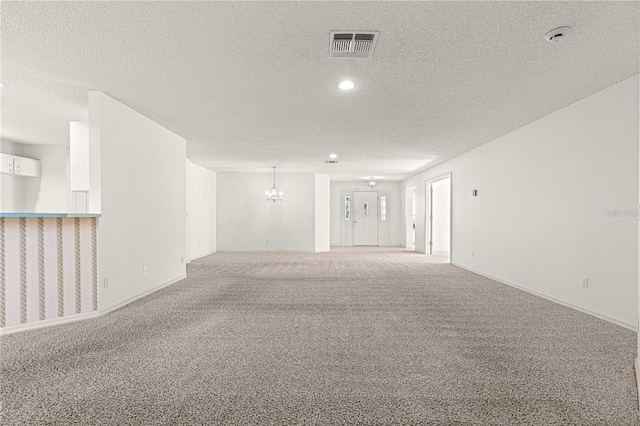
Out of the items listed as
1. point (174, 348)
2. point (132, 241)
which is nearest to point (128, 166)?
point (132, 241)

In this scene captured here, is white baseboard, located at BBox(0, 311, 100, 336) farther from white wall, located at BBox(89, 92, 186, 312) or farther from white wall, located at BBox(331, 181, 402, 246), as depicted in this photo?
Answer: white wall, located at BBox(331, 181, 402, 246)

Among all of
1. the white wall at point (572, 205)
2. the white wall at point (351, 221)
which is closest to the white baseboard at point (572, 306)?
the white wall at point (572, 205)

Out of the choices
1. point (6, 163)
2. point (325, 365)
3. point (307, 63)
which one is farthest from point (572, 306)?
point (6, 163)

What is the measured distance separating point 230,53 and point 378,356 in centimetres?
277

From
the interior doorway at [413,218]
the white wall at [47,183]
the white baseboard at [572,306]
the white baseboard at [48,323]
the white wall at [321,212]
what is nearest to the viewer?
the white baseboard at [48,323]

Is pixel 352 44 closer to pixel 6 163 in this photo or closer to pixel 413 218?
pixel 6 163

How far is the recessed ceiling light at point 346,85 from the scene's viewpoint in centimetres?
342

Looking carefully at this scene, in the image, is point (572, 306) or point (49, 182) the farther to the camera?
point (49, 182)

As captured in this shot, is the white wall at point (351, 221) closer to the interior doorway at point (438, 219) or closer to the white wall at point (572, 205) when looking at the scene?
the interior doorway at point (438, 219)

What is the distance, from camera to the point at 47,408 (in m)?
1.83

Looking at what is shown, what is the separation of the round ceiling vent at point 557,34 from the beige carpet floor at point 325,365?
244 centimetres

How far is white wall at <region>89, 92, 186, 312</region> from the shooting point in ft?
12.2

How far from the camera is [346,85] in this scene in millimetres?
3488

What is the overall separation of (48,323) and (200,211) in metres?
6.22
